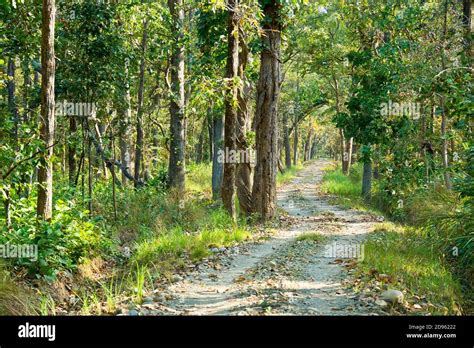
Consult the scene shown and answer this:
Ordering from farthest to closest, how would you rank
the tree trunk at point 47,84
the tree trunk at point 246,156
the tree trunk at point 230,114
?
1. the tree trunk at point 246,156
2. the tree trunk at point 230,114
3. the tree trunk at point 47,84

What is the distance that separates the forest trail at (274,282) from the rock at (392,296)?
0.31m

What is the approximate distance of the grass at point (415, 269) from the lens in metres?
6.30

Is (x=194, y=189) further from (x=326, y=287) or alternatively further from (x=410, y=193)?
(x=326, y=287)

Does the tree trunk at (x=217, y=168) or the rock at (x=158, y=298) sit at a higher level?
the tree trunk at (x=217, y=168)

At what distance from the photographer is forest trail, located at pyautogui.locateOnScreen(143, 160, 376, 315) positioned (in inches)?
222

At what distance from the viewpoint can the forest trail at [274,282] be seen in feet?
18.5
